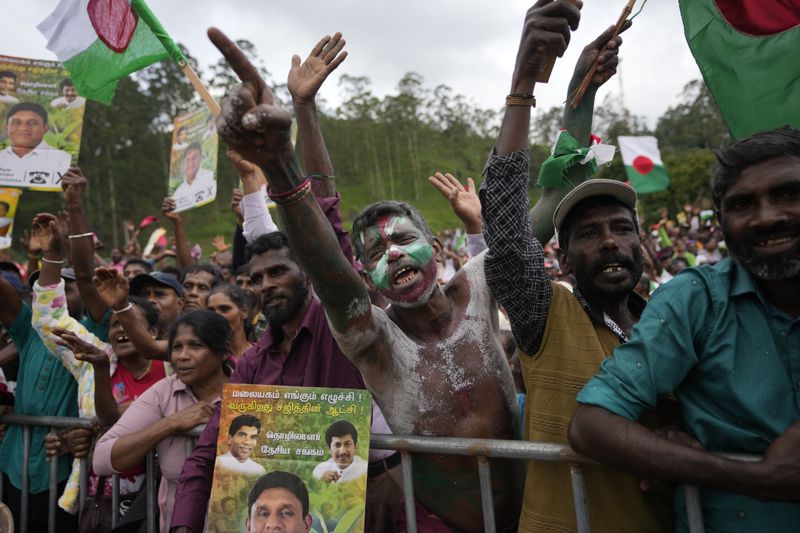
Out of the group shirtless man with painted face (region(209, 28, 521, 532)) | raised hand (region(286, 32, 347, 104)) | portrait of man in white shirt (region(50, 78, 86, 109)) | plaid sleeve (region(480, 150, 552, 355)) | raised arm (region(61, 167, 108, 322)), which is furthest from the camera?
portrait of man in white shirt (region(50, 78, 86, 109))

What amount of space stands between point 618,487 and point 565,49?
149 centimetres

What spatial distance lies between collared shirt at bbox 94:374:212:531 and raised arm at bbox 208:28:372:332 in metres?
1.17

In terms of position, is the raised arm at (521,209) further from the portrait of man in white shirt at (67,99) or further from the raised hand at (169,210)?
the raised hand at (169,210)

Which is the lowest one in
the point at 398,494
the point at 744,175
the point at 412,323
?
the point at 398,494

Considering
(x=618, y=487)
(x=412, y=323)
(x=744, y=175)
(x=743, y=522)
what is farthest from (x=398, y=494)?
(x=744, y=175)

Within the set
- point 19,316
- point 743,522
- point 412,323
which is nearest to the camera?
point 743,522

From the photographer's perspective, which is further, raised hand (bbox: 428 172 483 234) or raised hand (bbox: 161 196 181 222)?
raised hand (bbox: 161 196 181 222)

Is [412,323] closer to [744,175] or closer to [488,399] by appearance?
[488,399]

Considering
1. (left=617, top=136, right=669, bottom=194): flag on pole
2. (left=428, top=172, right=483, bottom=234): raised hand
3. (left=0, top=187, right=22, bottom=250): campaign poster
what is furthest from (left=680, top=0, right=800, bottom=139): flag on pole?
(left=617, top=136, right=669, bottom=194): flag on pole

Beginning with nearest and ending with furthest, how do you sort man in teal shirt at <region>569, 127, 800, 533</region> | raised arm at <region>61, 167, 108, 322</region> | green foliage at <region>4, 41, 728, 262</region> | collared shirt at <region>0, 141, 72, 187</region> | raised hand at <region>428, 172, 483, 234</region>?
man in teal shirt at <region>569, 127, 800, 533</region>, raised hand at <region>428, 172, 483, 234</region>, raised arm at <region>61, 167, 108, 322</region>, collared shirt at <region>0, 141, 72, 187</region>, green foliage at <region>4, 41, 728, 262</region>

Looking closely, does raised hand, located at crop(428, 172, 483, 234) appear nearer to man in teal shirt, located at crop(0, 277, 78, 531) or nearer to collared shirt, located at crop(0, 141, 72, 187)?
man in teal shirt, located at crop(0, 277, 78, 531)

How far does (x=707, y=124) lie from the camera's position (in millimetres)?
54000

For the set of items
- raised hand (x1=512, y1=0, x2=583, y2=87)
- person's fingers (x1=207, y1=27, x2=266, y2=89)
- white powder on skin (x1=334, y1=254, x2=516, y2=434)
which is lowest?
white powder on skin (x1=334, y1=254, x2=516, y2=434)

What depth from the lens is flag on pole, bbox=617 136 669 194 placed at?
42.8 ft
